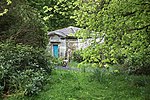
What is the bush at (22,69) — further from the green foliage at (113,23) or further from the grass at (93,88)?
the green foliage at (113,23)

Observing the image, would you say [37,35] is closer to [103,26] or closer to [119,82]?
[119,82]

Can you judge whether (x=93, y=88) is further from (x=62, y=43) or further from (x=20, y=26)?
(x=62, y=43)

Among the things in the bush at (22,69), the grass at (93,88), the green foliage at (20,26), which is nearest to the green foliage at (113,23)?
the grass at (93,88)

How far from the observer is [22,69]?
1210 cm

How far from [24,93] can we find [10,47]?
136 inches

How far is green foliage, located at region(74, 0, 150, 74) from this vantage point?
24.4ft

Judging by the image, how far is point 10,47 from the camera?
13.0 meters

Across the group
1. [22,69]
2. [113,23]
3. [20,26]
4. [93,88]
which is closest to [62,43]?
[20,26]

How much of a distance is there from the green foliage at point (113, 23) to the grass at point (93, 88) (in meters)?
3.10

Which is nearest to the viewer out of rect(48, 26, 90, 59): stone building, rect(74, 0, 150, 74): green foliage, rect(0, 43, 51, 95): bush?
rect(74, 0, 150, 74): green foliage

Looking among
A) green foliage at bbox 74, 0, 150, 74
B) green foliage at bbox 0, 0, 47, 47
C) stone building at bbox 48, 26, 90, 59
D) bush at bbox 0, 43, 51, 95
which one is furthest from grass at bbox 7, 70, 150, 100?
stone building at bbox 48, 26, 90, 59

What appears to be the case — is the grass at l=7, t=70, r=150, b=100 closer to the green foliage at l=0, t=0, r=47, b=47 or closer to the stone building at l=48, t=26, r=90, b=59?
the green foliage at l=0, t=0, r=47, b=47

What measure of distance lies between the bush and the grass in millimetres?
408

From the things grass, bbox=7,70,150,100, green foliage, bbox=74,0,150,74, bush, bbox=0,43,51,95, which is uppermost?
green foliage, bbox=74,0,150,74
